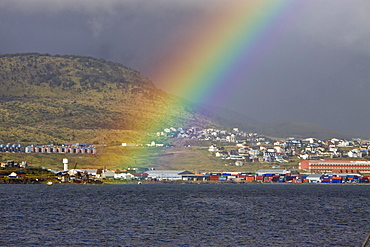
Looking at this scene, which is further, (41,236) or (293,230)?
(293,230)

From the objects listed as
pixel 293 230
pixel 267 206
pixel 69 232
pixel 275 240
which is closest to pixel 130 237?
pixel 69 232

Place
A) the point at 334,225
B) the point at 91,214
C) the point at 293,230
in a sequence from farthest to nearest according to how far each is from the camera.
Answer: the point at 91,214, the point at 334,225, the point at 293,230

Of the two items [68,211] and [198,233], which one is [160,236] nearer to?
[198,233]

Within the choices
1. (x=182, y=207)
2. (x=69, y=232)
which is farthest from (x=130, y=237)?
(x=182, y=207)

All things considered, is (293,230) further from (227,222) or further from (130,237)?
(130,237)

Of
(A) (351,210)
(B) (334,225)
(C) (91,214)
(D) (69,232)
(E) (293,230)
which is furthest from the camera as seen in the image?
(A) (351,210)

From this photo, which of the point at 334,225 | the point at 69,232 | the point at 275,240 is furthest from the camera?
the point at 334,225

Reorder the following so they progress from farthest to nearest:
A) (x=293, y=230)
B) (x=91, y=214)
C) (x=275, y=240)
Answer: (x=91, y=214) < (x=293, y=230) < (x=275, y=240)

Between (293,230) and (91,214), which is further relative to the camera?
(91,214)
